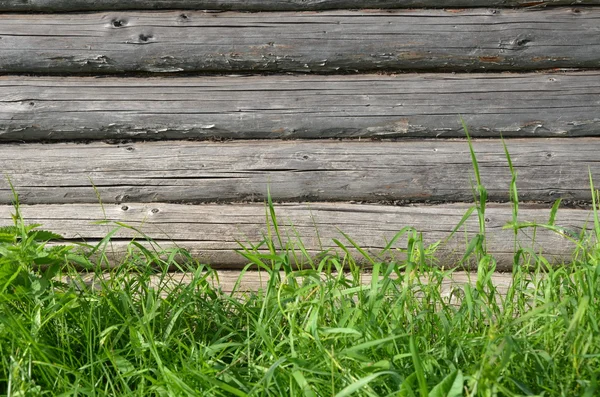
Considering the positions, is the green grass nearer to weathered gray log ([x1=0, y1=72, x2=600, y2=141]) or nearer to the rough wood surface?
the rough wood surface

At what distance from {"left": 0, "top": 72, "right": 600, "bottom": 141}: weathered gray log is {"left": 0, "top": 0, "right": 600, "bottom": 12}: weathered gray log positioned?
0.28 metres

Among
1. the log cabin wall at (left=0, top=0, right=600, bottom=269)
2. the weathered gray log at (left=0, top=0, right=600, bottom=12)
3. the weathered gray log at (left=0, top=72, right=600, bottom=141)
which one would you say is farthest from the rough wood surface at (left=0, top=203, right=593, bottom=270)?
the weathered gray log at (left=0, top=0, right=600, bottom=12)

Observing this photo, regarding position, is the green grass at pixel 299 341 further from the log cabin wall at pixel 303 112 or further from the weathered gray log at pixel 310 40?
the weathered gray log at pixel 310 40

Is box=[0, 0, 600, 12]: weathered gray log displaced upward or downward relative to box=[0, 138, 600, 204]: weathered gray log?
upward

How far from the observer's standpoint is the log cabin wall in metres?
2.85

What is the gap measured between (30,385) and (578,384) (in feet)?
4.55

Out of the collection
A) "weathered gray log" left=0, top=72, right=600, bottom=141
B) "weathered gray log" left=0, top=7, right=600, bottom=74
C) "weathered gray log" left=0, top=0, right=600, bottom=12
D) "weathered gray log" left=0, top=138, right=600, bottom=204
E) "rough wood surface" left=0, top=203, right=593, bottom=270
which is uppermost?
"weathered gray log" left=0, top=0, right=600, bottom=12

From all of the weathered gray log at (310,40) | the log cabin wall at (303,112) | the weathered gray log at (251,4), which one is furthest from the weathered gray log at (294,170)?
the weathered gray log at (251,4)

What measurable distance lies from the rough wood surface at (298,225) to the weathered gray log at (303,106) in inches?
12.2

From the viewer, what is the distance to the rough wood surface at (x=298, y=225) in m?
2.88

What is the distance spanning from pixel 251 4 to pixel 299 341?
150 centimetres

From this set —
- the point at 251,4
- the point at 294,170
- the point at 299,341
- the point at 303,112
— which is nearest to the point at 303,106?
the point at 303,112

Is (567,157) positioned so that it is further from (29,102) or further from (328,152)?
(29,102)

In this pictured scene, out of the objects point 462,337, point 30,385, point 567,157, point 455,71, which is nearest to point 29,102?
point 30,385
